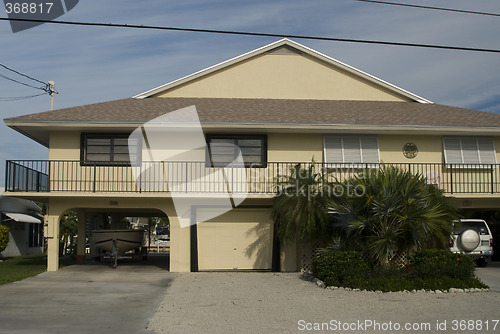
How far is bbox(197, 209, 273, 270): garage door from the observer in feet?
65.9

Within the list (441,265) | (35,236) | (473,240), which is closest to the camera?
(441,265)

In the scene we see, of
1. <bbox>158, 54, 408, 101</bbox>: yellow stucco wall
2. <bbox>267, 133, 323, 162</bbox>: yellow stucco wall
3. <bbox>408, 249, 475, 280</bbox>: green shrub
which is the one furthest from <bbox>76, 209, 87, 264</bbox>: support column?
<bbox>408, 249, 475, 280</bbox>: green shrub

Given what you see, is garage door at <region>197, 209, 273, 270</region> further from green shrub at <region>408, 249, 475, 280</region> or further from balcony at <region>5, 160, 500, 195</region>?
green shrub at <region>408, 249, 475, 280</region>

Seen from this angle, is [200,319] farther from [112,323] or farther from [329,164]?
[329,164]

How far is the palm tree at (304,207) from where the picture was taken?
688 inches

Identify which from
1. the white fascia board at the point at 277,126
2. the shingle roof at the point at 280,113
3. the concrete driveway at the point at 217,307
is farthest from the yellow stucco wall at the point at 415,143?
the concrete driveway at the point at 217,307

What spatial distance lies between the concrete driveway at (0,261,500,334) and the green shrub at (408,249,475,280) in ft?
3.63

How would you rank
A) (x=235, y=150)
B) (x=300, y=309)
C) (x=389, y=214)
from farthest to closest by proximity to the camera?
(x=235, y=150) < (x=389, y=214) < (x=300, y=309)

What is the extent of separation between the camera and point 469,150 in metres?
21.3

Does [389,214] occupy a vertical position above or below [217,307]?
above

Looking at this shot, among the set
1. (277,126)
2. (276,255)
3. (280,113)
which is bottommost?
(276,255)

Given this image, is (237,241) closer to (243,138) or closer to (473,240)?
(243,138)

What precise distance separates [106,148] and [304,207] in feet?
24.8

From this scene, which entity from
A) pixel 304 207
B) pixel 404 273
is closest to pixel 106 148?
pixel 304 207
